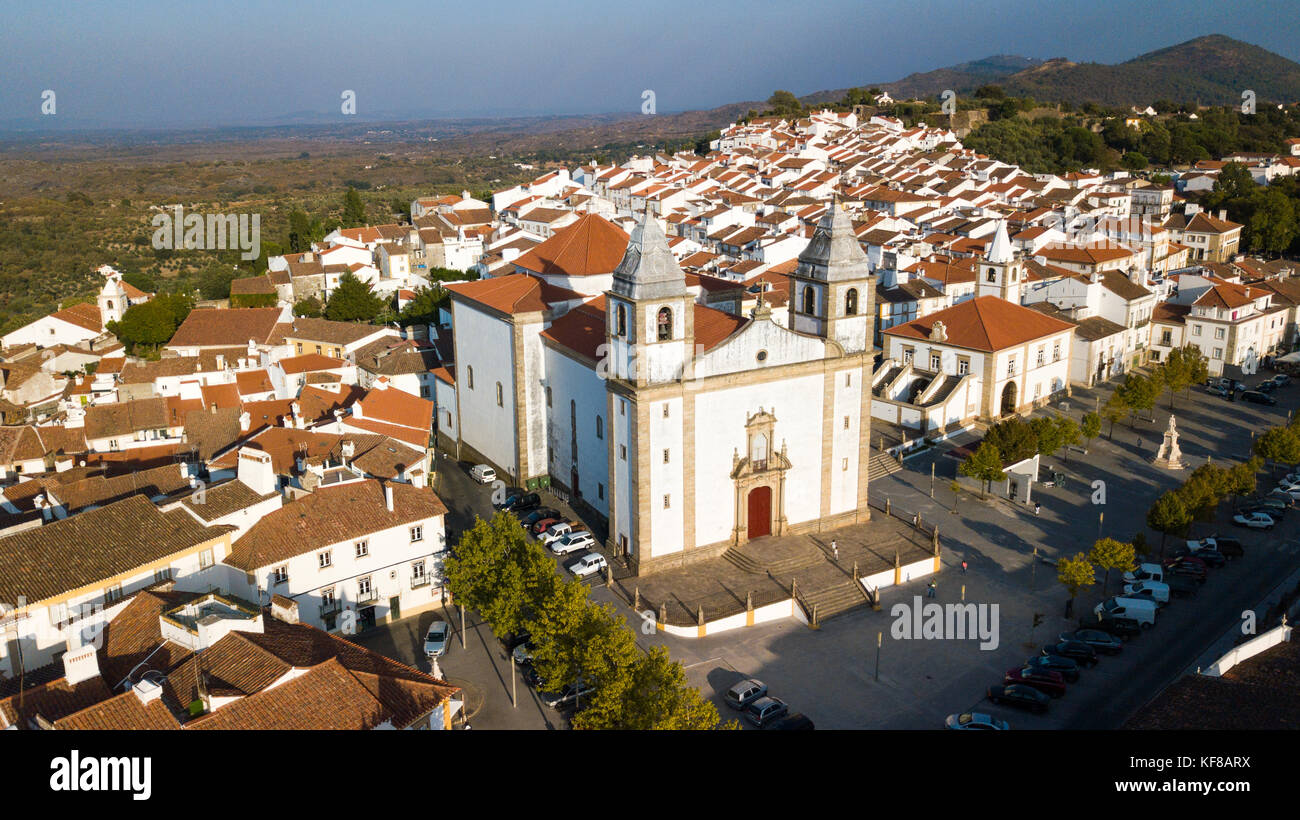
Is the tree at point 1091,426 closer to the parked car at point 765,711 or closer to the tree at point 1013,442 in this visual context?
the tree at point 1013,442

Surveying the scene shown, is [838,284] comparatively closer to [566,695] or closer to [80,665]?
[566,695]

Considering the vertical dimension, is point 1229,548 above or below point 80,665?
below

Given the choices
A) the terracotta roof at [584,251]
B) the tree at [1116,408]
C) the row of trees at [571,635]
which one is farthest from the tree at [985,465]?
the row of trees at [571,635]

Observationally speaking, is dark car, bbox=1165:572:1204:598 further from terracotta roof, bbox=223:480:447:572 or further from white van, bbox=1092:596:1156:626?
terracotta roof, bbox=223:480:447:572

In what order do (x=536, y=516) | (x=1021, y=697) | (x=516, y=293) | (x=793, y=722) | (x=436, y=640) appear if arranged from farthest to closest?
(x=516, y=293), (x=536, y=516), (x=436, y=640), (x=1021, y=697), (x=793, y=722)

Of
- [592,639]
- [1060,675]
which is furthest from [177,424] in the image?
[1060,675]

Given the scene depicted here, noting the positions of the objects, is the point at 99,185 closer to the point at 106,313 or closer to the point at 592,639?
the point at 106,313

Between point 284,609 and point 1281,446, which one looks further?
point 1281,446

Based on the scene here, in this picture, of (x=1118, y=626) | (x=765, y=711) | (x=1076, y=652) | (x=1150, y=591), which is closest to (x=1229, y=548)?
(x=1150, y=591)
